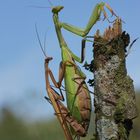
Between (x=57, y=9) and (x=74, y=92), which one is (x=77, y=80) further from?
(x=57, y=9)

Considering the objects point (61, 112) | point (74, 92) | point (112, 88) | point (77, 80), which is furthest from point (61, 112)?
point (112, 88)

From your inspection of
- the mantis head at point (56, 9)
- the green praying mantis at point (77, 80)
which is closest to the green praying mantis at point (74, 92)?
the green praying mantis at point (77, 80)

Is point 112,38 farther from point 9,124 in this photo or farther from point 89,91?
point 9,124

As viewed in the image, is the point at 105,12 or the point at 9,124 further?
the point at 9,124

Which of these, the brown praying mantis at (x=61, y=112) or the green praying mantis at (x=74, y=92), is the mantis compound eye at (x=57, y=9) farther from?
the brown praying mantis at (x=61, y=112)

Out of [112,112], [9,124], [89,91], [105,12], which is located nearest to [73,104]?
[89,91]

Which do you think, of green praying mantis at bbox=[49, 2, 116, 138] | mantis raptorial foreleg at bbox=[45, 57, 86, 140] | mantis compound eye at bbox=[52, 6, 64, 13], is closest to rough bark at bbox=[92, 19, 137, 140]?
green praying mantis at bbox=[49, 2, 116, 138]

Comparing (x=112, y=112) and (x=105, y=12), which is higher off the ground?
(x=105, y=12)

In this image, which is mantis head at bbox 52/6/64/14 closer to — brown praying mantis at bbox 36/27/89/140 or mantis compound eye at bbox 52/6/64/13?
mantis compound eye at bbox 52/6/64/13
